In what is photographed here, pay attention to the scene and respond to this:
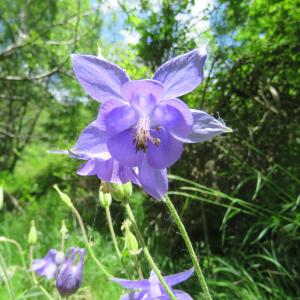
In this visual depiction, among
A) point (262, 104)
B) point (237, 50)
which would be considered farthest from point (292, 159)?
point (237, 50)

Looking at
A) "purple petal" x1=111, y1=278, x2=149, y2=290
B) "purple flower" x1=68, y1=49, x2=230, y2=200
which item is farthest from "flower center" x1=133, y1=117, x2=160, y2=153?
"purple petal" x1=111, y1=278, x2=149, y2=290

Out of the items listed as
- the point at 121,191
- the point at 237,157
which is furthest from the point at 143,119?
the point at 237,157

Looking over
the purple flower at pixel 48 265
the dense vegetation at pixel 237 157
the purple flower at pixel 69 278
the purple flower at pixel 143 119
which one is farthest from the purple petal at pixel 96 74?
the dense vegetation at pixel 237 157

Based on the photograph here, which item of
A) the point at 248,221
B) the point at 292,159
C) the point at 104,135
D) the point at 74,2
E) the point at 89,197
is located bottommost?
the point at 89,197

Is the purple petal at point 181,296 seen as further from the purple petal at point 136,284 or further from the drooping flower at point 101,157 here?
the drooping flower at point 101,157

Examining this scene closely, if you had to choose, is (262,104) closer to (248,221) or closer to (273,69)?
(273,69)

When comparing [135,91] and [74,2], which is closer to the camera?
[135,91]

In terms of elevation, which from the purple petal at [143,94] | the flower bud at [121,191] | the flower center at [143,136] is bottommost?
the flower bud at [121,191]

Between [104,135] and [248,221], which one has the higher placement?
[104,135]
